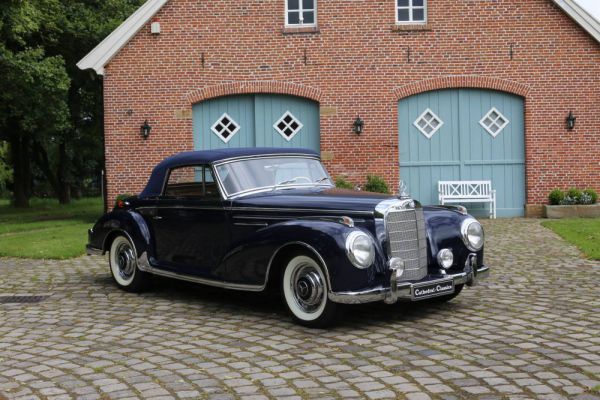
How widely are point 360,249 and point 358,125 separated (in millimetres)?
11096

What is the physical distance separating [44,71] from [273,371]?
17.5 m

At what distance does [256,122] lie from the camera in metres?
16.6

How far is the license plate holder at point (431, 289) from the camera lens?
581 centimetres

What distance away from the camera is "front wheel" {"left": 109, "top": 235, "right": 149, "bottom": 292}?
779cm

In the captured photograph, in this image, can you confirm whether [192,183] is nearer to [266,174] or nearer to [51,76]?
[266,174]

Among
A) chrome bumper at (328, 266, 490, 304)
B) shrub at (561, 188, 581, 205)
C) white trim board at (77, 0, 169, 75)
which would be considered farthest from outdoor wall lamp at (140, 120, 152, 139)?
chrome bumper at (328, 266, 490, 304)

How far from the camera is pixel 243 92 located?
54.4 ft

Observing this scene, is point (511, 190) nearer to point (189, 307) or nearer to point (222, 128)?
point (222, 128)

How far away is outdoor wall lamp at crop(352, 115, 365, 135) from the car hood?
9628 millimetres

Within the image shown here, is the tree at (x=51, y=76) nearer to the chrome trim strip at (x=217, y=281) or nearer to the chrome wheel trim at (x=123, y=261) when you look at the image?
the chrome wheel trim at (x=123, y=261)

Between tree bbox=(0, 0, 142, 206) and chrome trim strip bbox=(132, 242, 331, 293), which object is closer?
chrome trim strip bbox=(132, 242, 331, 293)

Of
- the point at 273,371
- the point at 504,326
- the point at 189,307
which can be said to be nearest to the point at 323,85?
the point at 189,307

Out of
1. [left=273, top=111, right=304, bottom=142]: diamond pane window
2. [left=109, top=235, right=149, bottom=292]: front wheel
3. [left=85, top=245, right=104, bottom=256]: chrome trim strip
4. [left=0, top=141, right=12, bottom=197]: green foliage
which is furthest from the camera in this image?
A: [left=0, top=141, right=12, bottom=197]: green foliage

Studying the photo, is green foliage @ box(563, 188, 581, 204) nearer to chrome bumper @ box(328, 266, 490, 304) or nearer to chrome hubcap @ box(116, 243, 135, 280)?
chrome bumper @ box(328, 266, 490, 304)
